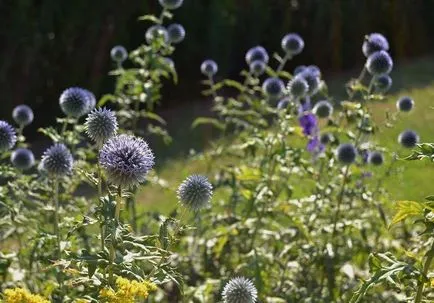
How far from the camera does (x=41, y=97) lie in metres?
9.06

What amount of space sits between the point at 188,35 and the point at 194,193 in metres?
7.57

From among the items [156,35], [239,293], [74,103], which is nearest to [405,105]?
[156,35]

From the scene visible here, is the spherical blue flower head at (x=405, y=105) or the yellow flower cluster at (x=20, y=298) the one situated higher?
the spherical blue flower head at (x=405, y=105)

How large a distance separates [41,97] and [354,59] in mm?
5095

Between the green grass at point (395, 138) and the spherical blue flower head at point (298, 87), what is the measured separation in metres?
0.83

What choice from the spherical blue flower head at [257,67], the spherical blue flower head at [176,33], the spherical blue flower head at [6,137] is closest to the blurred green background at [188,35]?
the spherical blue flower head at [176,33]

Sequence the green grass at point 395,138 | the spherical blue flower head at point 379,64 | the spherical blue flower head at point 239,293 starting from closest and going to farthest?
the spherical blue flower head at point 239,293
the spherical blue flower head at point 379,64
the green grass at point 395,138

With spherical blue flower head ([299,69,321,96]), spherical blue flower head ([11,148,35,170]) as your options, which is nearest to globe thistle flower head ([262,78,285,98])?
spherical blue flower head ([299,69,321,96])

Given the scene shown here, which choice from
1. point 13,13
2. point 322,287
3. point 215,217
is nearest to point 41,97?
point 13,13

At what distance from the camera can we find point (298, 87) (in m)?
4.16

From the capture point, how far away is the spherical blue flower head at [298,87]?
4.15 meters

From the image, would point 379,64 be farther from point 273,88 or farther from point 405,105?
point 273,88

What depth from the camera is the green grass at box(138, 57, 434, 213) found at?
6.88m

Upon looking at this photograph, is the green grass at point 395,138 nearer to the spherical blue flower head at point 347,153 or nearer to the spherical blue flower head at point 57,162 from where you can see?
the spherical blue flower head at point 347,153
